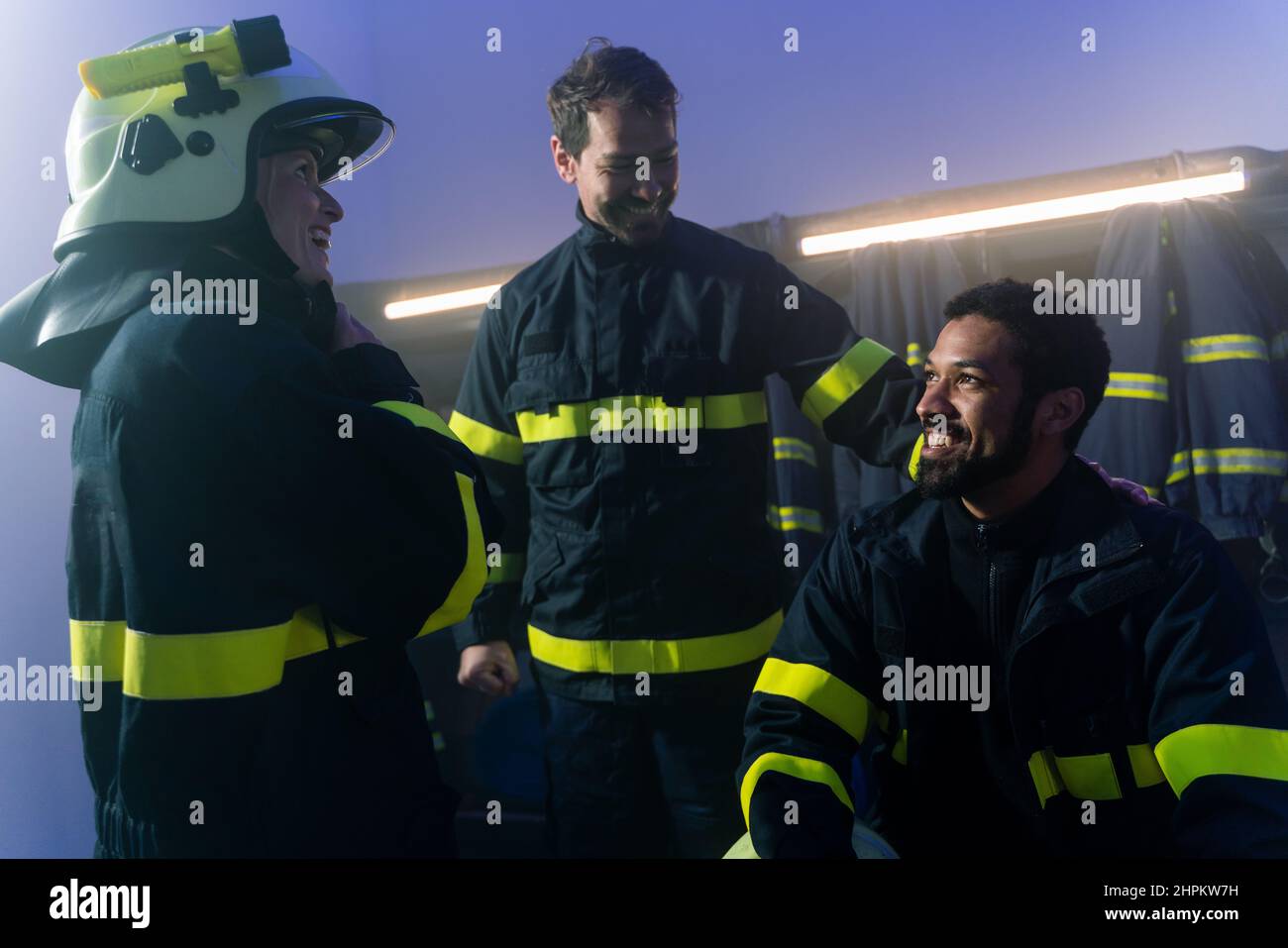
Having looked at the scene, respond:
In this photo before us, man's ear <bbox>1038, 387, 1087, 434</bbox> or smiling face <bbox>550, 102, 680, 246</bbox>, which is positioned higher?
smiling face <bbox>550, 102, 680, 246</bbox>

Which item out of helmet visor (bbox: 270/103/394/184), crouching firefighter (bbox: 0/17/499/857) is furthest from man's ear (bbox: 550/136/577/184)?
crouching firefighter (bbox: 0/17/499/857)

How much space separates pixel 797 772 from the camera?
4.02 ft

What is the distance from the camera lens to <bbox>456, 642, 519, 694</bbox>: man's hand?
1.81 meters

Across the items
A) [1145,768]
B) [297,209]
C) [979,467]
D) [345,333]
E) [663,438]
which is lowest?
[1145,768]

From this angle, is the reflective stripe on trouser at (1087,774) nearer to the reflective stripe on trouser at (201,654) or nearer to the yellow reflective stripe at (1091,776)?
the yellow reflective stripe at (1091,776)

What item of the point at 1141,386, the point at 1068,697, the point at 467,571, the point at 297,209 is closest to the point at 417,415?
the point at 467,571

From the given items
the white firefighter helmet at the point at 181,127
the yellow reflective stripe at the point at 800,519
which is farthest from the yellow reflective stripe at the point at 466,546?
the yellow reflective stripe at the point at 800,519

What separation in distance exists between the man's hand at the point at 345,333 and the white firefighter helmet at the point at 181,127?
7.7 inches

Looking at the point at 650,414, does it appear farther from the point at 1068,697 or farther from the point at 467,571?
the point at 1068,697

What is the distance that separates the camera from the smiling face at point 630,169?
167cm

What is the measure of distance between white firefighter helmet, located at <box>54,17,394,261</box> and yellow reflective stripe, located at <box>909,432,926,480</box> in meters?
0.99

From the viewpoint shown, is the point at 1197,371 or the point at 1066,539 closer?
Answer: the point at 1066,539

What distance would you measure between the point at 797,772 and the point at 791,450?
1.33 m

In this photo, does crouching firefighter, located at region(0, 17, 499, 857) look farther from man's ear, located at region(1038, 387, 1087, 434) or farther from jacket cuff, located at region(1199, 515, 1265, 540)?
jacket cuff, located at region(1199, 515, 1265, 540)
